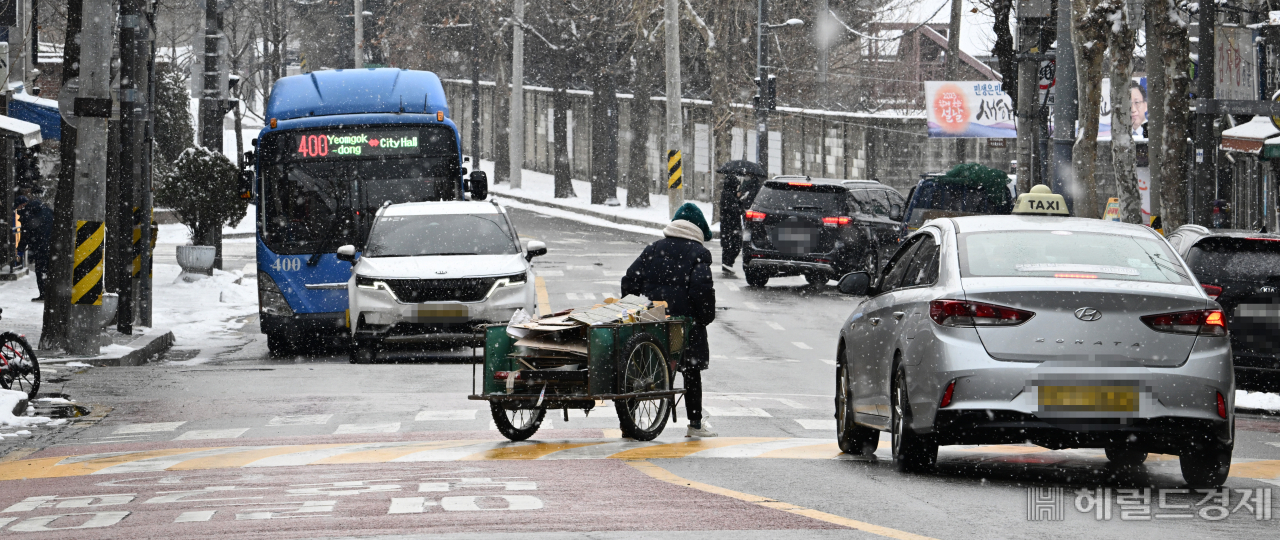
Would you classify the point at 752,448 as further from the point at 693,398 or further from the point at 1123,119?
the point at 1123,119

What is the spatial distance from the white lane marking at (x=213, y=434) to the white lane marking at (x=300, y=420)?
363mm

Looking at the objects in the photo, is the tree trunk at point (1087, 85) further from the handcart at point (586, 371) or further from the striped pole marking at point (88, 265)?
the handcart at point (586, 371)

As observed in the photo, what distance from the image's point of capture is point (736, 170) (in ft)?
111

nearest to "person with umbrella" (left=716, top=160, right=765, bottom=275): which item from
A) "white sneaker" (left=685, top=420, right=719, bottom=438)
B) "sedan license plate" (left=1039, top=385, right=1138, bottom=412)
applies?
"white sneaker" (left=685, top=420, right=719, bottom=438)

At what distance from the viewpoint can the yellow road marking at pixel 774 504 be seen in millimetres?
7715

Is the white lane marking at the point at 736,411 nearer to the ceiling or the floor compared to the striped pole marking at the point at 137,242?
nearer to the floor

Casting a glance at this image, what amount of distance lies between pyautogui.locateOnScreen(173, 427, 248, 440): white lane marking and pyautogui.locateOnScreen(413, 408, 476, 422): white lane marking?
133cm

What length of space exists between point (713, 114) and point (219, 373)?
109 ft

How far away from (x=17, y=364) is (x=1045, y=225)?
29.2 feet

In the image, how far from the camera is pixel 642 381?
37.9 ft

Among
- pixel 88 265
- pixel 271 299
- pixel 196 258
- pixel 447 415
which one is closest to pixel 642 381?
pixel 447 415

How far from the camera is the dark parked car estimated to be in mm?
28516

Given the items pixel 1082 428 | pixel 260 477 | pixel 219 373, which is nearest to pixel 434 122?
pixel 219 373

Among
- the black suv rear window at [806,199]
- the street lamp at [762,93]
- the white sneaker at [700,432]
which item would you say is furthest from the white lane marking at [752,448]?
the street lamp at [762,93]
